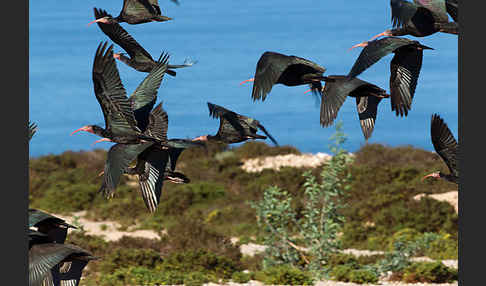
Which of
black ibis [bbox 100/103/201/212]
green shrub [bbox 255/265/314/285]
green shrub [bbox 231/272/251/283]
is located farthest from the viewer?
green shrub [bbox 231/272/251/283]

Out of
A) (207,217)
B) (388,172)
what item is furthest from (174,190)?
(388,172)

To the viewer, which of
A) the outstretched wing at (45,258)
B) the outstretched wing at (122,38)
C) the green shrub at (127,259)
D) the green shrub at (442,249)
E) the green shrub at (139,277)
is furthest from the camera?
the green shrub at (442,249)

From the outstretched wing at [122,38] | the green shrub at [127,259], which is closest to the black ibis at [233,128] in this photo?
the outstretched wing at [122,38]

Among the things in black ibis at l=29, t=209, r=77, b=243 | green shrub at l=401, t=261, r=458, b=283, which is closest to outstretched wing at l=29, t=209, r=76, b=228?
black ibis at l=29, t=209, r=77, b=243

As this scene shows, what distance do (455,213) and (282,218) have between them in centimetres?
738

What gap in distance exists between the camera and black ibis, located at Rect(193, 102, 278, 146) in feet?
10.0

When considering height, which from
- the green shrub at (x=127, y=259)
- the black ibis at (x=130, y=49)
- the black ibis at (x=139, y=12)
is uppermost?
the black ibis at (x=139, y=12)

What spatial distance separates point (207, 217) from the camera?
20.8m

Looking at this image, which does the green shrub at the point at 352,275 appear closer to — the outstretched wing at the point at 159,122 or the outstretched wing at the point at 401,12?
the outstretched wing at the point at 159,122

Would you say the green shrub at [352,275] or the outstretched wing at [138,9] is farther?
the green shrub at [352,275]

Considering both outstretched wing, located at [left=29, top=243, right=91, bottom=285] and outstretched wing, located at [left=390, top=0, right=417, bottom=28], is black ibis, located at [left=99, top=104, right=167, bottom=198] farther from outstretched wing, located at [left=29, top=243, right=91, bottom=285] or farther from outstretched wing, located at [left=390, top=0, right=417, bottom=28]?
outstretched wing, located at [left=390, top=0, right=417, bottom=28]

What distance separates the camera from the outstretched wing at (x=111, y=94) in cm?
298

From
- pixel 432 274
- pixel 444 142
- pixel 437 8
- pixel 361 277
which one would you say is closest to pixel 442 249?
pixel 432 274

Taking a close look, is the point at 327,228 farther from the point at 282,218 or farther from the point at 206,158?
the point at 206,158
